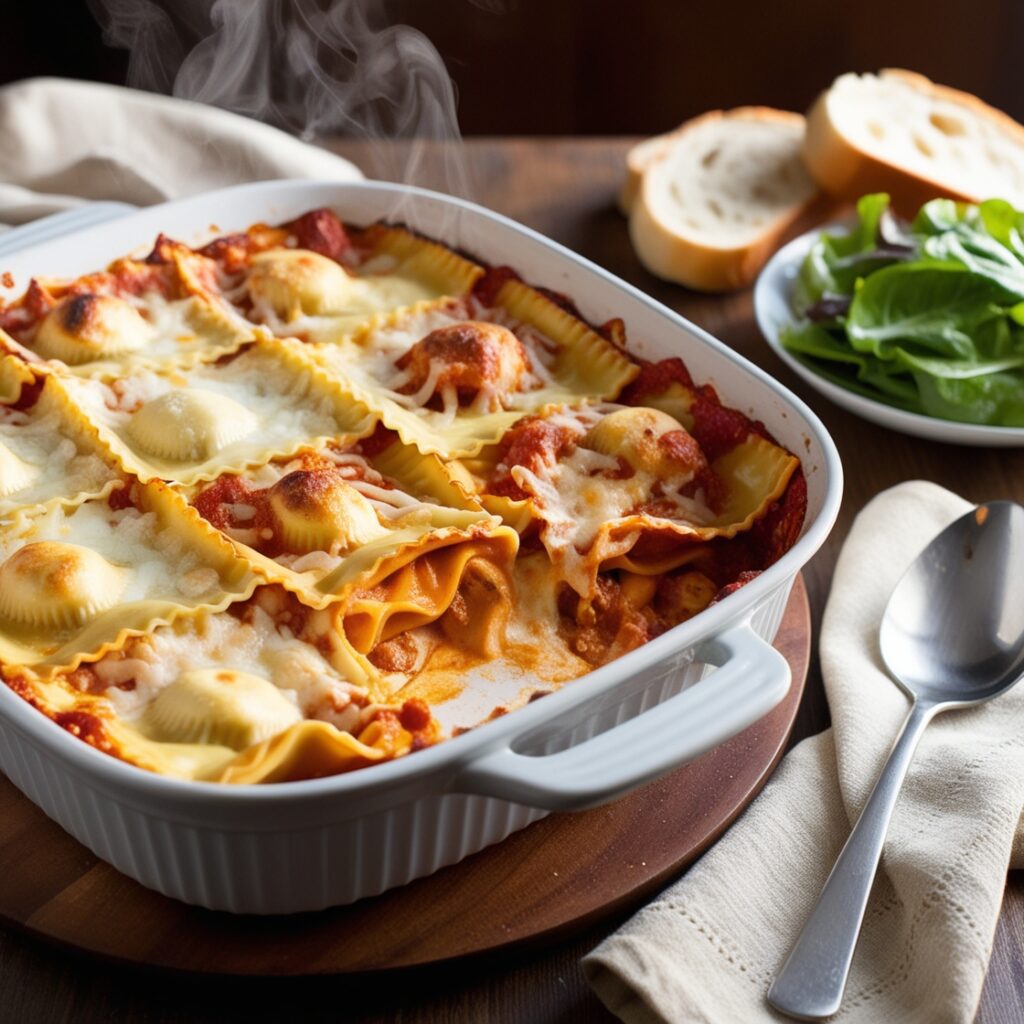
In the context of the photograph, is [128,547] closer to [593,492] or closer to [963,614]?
[593,492]

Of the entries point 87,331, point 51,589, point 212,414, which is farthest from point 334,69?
point 51,589

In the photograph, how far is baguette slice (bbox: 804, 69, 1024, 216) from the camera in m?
3.58

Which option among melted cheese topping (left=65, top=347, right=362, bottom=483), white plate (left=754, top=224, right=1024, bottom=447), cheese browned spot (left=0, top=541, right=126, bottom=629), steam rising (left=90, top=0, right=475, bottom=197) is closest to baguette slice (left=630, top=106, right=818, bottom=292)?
white plate (left=754, top=224, right=1024, bottom=447)

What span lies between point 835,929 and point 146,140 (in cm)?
264

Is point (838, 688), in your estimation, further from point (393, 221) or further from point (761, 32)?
point (761, 32)

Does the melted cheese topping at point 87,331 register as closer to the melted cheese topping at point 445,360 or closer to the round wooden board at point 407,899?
the melted cheese topping at point 445,360

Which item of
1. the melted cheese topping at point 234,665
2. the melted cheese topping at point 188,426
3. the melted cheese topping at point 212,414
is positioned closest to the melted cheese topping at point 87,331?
the melted cheese topping at point 212,414

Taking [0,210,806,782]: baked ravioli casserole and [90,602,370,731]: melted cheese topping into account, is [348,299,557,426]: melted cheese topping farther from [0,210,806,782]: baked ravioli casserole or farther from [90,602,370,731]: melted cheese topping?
[90,602,370,731]: melted cheese topping

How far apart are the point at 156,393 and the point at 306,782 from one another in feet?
3.74

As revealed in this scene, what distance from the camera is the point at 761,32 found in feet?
18.9

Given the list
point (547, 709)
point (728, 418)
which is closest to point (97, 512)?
point (547, 709)

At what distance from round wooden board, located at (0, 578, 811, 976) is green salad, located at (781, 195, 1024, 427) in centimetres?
120

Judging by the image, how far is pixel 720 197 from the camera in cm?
364

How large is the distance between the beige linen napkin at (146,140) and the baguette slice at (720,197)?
0.80m
